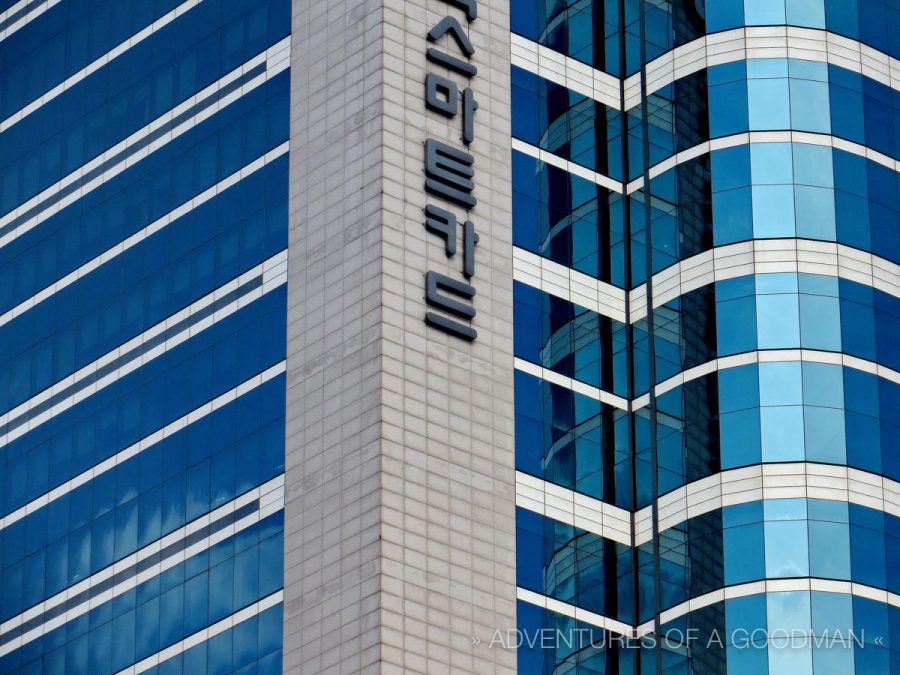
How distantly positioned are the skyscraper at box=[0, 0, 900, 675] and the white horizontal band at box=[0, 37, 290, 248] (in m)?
0.24

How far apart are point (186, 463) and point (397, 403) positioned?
1132cm

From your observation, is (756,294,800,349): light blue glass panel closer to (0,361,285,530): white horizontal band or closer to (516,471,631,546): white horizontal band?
(516,471,631,546): white horizontal band

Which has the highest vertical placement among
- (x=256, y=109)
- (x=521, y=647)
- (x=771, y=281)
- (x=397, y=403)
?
(x=256, y=109)

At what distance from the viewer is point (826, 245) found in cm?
9650

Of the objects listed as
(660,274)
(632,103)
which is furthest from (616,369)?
(632,103)

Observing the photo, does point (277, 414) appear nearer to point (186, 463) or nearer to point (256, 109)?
point (186, 463)

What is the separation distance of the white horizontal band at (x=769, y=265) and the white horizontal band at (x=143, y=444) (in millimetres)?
11461

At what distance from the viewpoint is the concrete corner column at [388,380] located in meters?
87.2

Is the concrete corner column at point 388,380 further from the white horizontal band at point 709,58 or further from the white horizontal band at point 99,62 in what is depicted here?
the white horizontal band at point 99,62

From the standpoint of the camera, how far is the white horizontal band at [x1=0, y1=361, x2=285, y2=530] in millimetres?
94500

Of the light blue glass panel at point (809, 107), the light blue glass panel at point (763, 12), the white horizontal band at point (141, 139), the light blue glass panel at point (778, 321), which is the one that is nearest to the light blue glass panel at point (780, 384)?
the light blue glass panel at point (778, 321)

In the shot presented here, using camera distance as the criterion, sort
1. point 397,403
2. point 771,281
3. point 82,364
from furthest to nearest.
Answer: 1. point 82,364
2. point 771,281
3. point 397,403

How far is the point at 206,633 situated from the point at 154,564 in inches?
182

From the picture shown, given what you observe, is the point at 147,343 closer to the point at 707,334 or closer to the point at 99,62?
the point at 99,62
